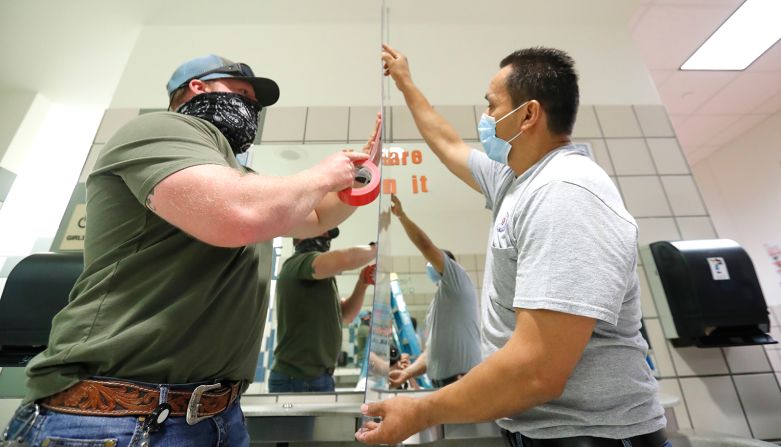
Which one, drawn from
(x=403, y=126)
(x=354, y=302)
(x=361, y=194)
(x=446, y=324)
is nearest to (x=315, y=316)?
(x=354, y=302)

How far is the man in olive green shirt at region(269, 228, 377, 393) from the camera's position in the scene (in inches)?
50.1

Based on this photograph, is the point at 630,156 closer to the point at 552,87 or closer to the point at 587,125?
the point at 587,125

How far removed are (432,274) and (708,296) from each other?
42.8 inches

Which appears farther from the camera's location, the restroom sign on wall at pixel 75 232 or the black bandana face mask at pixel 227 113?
the restroom sign on wall at pixel 75 232

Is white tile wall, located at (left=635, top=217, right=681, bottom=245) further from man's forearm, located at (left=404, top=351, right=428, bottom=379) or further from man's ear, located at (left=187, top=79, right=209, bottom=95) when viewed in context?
man's ear, located at (left=187, top=79, right=209, bottom=95)

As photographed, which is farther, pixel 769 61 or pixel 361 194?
pixel 769 61

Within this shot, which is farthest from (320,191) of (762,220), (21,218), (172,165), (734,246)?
(762,220)

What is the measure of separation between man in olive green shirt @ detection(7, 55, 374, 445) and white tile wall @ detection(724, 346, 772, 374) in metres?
1.70

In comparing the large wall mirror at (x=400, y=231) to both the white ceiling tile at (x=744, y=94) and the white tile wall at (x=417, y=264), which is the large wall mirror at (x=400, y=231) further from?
the white ceiling tile at (x=744, y=94)

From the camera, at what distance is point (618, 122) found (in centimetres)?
169

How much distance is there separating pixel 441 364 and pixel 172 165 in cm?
111

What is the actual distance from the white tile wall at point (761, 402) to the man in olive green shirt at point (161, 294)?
1.73 meters

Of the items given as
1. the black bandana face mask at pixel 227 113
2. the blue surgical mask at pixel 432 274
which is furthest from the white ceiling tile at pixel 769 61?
the black bandana face mask at pixel 227 113

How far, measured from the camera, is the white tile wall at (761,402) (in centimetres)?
125
